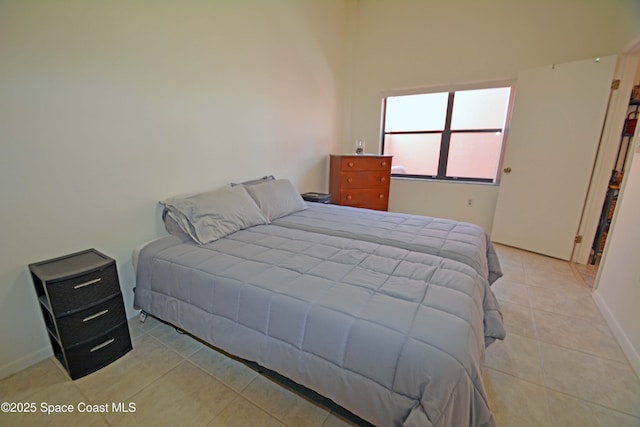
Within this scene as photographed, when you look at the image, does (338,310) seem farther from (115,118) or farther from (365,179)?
(365,179)

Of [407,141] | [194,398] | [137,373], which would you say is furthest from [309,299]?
[407,141]

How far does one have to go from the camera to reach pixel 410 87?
12.3 ft

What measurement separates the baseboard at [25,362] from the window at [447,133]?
4.07 metres

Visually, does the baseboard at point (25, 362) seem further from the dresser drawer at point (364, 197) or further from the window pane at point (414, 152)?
the window pane at point (414, 152)

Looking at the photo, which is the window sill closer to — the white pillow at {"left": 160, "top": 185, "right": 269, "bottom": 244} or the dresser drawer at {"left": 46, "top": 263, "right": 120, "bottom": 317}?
the white pillow at {"left": 160, "top": 185, "right": 269, "bottom": 244}

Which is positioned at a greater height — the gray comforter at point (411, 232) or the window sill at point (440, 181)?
the window sill at point (440, 181)

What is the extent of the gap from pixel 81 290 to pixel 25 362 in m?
0.60

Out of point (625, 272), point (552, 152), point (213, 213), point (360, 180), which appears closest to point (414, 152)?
point (360, 180)

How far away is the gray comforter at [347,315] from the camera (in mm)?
897

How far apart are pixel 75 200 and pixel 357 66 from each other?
3.85 meters

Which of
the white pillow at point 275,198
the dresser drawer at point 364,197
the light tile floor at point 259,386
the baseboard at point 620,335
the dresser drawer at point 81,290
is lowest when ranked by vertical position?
the light tile floor at point 259,386

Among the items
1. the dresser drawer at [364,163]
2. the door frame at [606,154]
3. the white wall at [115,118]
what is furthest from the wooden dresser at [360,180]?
the door frame at [606,154]

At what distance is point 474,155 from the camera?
3.67 meters

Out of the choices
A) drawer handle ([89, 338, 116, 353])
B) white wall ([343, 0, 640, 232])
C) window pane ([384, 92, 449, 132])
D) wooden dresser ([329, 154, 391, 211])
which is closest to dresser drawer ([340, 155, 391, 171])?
wooden dresser ([329, 154, 391, 211])
